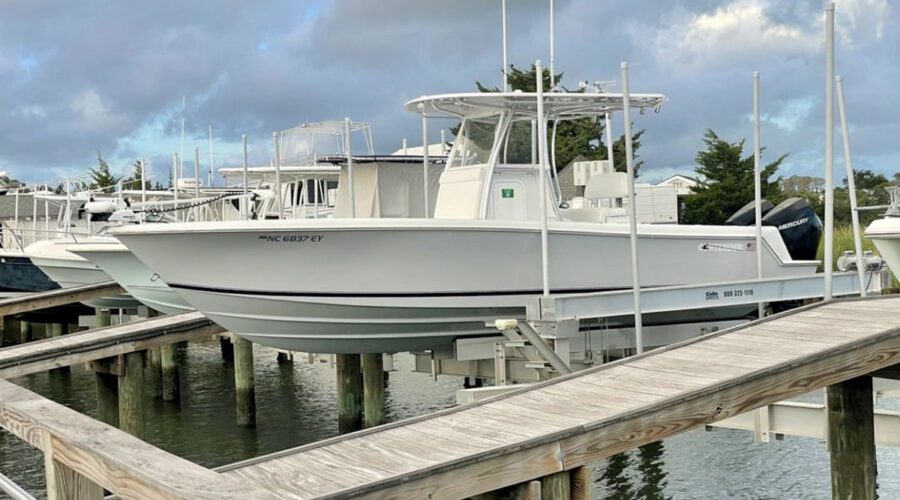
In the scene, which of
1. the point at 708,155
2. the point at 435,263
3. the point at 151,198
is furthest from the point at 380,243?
the point at 708,155

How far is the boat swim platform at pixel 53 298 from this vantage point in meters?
18.5

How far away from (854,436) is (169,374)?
1362cm

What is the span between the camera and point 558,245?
11.5 m

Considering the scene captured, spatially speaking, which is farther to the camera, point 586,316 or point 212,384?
point 212,384

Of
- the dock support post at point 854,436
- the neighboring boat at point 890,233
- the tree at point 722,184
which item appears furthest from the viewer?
the tree at point 722,184

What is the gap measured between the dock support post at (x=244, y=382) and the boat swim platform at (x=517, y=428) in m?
8.68

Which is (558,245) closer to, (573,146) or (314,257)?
(314,257)

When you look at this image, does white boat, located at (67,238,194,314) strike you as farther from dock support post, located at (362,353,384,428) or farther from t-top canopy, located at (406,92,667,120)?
t-top canopy, located at (406,92,667,120)

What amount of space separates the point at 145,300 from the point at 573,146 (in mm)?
17718

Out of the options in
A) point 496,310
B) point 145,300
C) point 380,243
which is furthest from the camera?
point 145,300

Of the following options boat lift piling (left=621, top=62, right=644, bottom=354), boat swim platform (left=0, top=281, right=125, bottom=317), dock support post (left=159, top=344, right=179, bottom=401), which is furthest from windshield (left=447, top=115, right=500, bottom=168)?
boat swim platform (left=0, top=281, right=125, bottom=317)

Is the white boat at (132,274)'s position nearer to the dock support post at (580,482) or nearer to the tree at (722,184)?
the dock support post at (580,482)

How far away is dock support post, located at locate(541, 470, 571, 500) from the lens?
5762 mm

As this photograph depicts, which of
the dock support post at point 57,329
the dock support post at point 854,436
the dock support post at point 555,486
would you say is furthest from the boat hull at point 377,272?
the dock support post at point 57,329
